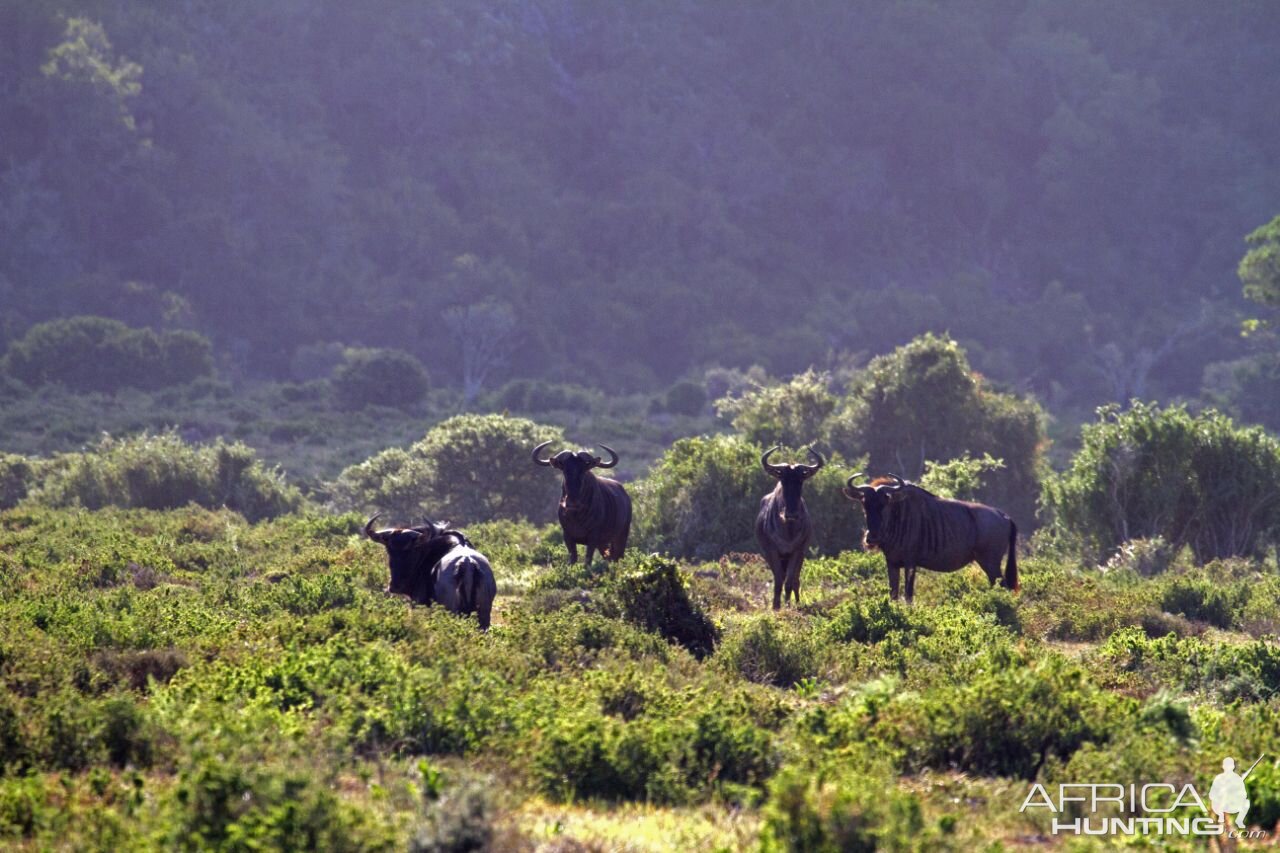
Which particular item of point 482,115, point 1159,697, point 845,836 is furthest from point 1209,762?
point 482,115

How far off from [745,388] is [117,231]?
2995 centimetres

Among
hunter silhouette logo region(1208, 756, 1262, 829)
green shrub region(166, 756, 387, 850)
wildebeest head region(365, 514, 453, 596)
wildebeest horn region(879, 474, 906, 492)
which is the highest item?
wildebeest horn region(879, 474, 906, 492)

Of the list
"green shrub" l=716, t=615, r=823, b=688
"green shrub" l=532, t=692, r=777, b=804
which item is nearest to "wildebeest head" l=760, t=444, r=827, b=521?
"green shrub" l=716, t=615, r=823, b=688

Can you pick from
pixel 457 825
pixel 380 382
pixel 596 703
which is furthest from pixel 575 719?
pixel 380 382

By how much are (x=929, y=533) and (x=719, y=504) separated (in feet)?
16.1

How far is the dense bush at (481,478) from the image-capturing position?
24.0 metres

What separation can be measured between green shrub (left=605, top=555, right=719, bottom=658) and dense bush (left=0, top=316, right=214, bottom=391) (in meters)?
34.7

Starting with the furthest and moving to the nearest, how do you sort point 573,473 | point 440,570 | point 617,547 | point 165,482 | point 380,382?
point 380,382 → point 165,482 → point 617,547 → point 573,473 → point 440,570

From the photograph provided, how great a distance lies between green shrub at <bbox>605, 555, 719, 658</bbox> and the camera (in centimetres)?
1074

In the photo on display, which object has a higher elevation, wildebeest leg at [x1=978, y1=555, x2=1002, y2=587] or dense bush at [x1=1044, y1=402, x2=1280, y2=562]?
dense bush at [x1=1044, y1=402, x2=1280, y2=562]

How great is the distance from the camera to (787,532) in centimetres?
1382

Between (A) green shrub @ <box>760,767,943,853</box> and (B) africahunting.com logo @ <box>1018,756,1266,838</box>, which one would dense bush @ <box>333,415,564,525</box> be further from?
(A) green shrub @ <box>760,767,943,853</box>

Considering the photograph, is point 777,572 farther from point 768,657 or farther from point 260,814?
point 260,814

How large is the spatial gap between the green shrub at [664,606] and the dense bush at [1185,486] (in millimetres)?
10099
